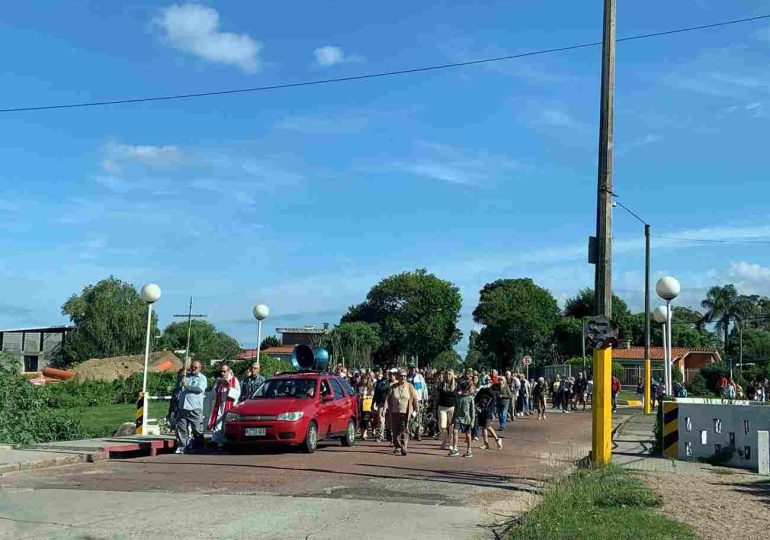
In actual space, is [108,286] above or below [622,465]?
above

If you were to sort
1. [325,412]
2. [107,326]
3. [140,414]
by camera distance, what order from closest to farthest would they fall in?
[325,412] → [140,414] → [107,326]

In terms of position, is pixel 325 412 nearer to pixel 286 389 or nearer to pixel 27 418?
pixel 286 389

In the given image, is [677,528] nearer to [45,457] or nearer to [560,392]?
[45,457]

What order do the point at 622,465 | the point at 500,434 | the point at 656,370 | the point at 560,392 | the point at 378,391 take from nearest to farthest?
the point at 622,465
the point at 378,391
the point at 500,434
the point at 560,392
the point at 656,370

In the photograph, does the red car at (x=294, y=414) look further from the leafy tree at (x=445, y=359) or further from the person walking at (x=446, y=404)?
the leafy tree at (x=445, y=359)

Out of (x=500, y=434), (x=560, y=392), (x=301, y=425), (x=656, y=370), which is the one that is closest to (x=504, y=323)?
(x=656, y=370)

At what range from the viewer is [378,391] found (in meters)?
19.8

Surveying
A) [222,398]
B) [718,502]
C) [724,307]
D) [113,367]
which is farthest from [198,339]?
[718,502]

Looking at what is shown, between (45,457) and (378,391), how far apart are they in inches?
308

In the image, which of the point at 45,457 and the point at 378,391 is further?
the point at 378,391

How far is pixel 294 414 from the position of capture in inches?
632

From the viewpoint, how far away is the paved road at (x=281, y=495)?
8.59 m

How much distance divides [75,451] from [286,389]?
425 centimetres

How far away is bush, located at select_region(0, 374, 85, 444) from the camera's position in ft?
59.7
